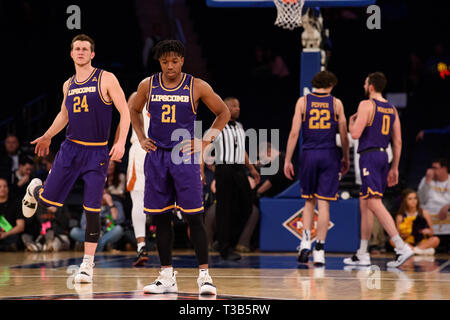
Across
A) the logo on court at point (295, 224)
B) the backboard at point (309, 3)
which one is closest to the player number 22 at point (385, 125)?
the backboard at point (309, 3)

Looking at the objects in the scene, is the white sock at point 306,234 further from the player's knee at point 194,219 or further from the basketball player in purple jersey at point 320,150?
the player's knee at point 194,219

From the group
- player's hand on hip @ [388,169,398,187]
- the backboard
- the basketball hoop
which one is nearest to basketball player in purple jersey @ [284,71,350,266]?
player's hand on hip @ [388,169,398,187]

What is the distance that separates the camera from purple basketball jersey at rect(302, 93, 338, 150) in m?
7.83

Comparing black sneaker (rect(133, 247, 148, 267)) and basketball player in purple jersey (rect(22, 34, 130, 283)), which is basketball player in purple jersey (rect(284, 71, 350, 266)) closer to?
black sneaker (rect(133, 247, 148, 267))

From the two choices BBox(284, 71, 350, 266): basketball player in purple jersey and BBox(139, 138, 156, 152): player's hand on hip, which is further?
BBox(284, 71, 350, 266): basketball player in purple jersey

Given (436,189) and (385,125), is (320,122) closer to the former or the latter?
(385,125)

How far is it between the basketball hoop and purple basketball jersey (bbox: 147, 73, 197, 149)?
4145 mm

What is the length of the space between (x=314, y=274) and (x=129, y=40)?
37.2 ft

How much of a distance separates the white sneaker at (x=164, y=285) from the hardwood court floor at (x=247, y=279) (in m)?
0.07

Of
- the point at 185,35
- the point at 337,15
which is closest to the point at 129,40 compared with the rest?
the point at 185,35

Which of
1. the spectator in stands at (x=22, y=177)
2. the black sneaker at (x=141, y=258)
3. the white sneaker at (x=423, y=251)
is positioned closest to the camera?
the black sneaker at (x=141, y=258)

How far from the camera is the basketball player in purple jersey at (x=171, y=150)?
5.03 m
